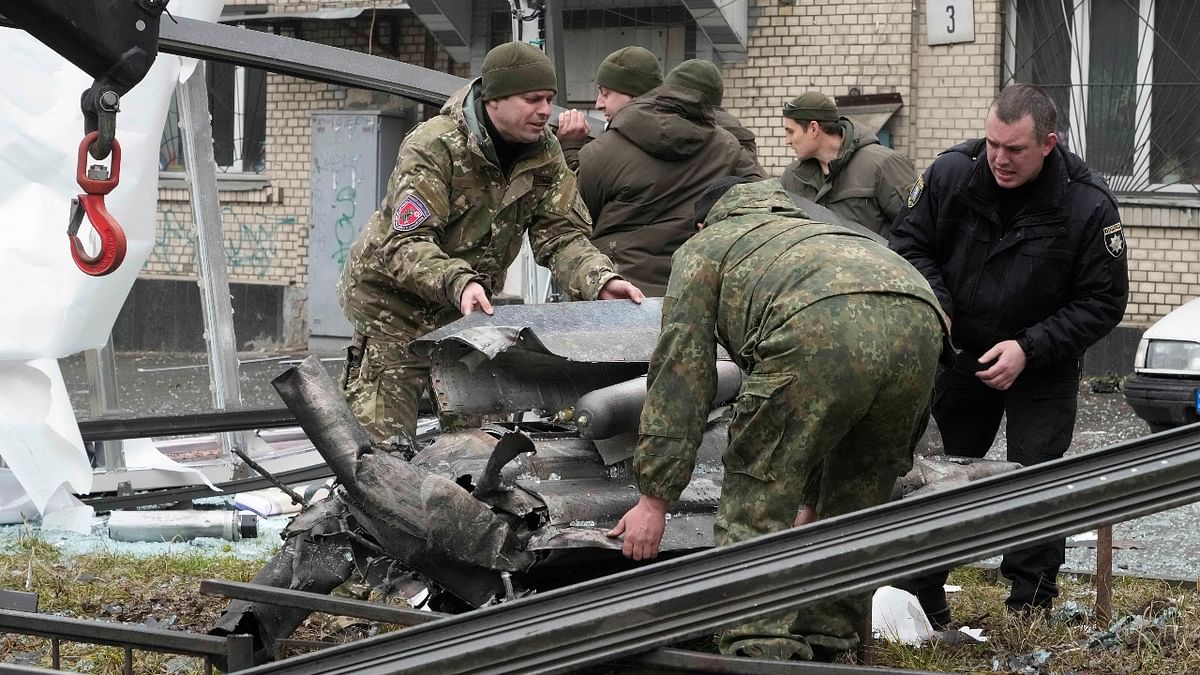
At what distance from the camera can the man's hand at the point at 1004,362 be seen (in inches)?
166

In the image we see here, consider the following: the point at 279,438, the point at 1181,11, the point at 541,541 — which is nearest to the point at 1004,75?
the point at 1181,11

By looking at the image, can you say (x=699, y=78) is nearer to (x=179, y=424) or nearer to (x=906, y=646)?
(x=906, y=646)

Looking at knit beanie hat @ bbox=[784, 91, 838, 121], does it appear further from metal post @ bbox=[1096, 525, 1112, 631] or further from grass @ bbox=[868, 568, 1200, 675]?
metal post @ bbox=[1096, 525, 1112, 631]

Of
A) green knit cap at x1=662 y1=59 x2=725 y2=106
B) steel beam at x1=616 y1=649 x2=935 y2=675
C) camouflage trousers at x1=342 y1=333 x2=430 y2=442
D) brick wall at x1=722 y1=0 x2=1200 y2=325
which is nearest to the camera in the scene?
steel beam at x1=616 y1=649 x2=935 y2=675

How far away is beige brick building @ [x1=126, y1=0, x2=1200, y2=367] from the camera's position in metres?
10.9

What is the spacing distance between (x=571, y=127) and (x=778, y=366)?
2.56 meters

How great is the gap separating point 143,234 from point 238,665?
3.23 metres

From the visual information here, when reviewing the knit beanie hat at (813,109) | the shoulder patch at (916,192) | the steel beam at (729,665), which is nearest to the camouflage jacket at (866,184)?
the knit beanie hat at (813,109)

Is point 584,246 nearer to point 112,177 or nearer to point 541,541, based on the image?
point 541,541

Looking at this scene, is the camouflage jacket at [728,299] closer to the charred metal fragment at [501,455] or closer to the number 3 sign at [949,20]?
the charred metal fragment at [501,455]

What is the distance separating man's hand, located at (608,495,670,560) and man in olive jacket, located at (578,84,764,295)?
2084mm

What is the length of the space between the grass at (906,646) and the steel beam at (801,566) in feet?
2.38

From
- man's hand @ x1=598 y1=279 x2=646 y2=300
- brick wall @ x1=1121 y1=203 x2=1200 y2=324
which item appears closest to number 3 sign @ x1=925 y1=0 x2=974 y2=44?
brick wall @ x1=1121 y1=203 x2=1200 y2=324

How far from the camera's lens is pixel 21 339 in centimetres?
583
